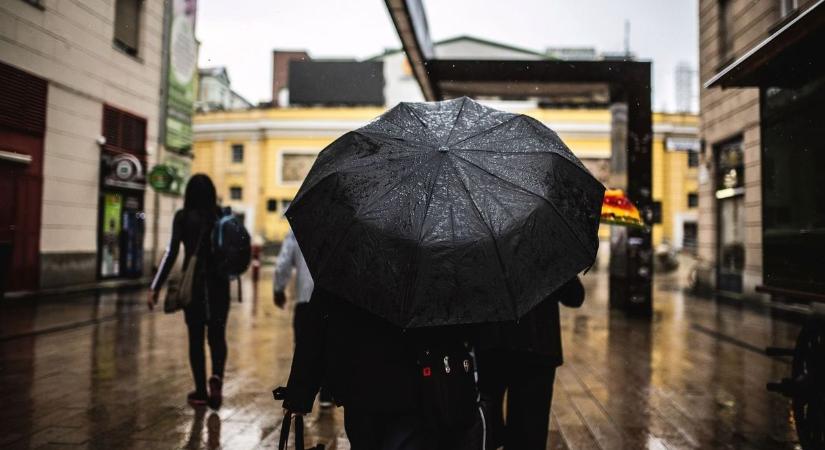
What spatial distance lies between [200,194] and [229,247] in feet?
1.74

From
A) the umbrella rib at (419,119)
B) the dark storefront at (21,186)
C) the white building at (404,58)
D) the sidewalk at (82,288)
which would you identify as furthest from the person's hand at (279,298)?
the white building at (404,58)

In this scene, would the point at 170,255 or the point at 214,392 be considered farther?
the point at 214,392

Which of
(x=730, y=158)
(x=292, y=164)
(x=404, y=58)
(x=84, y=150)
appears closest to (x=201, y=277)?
(x=84, y=150)

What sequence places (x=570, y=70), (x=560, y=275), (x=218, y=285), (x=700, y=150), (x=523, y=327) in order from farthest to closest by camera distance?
1. (x=700, y=150)
2. (x=570, y=70)
3. (x=218, y=285)
4. (x=523, y=327)
5. (x=560, y=275)

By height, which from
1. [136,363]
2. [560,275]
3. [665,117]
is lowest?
[136,363]

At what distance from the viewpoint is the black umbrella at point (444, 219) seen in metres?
1.90

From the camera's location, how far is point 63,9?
4.98 metres

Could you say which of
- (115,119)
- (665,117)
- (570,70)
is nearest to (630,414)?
(570,70)

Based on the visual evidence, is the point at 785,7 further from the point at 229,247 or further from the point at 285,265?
the point at 229,247

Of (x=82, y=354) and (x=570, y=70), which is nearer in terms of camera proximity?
(x=82, y=354)

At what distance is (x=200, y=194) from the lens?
4.84 metres

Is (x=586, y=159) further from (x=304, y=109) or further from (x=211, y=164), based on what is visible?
(x=211, y=164)

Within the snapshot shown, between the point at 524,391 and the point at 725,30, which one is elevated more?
the point at 725,30

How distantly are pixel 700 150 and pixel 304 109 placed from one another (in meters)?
23.1
